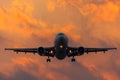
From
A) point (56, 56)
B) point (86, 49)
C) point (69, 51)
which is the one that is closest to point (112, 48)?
point (86, 49)

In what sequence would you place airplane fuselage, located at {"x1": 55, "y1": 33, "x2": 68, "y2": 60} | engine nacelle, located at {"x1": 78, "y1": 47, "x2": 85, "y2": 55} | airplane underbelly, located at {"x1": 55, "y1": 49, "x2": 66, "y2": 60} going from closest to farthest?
airplane fuselage, located at {"x1": 55, "y1": 33, "x2": 68, "y2": 60} < airplane underbelly, located at {"x1": 55, "y1": 49, "x2": 66, "y2": 60} < engine nacelle, located at {"x1": 78, "y1": 47, "x2": 85, "y2": 55}

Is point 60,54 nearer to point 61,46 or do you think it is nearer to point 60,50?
point 60,50

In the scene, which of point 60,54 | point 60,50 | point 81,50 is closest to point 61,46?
point 60,50

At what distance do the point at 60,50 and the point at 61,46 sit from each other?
1.04 meters

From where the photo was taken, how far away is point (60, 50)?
9250 cm

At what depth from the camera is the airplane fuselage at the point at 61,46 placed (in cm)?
9231

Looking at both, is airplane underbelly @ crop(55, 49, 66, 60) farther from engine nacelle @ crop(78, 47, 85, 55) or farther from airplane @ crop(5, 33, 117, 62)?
engine nacelle @ crop(78, 47, 85, 55)

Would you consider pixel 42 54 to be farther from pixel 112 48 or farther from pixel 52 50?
pixel 112 48

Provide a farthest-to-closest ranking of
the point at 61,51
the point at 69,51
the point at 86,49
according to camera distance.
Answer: the point at 86,49 → the point at 69,51 → the point at 61,51

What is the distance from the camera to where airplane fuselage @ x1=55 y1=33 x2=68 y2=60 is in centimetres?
9231

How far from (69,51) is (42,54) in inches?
275

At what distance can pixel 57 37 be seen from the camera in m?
94.2

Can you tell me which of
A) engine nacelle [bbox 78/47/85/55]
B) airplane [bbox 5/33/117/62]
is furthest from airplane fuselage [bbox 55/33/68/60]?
engine nacelle [bbox 78/47/85/55]

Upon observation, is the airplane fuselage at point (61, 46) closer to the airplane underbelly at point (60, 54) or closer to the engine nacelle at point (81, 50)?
the airplane underbelly at point (60, 54)
